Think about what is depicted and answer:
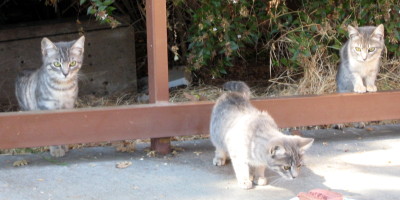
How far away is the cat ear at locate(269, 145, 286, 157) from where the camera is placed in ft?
10.6

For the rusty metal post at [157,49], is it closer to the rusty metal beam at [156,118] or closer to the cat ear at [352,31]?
the rusty metal beam at [156,118]

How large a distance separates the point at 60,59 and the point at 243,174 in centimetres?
188

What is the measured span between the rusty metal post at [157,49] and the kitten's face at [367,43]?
2.00 metres

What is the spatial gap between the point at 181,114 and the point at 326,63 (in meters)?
2.83

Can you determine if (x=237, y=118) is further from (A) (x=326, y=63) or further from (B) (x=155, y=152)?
(A) (x=326, y=63)

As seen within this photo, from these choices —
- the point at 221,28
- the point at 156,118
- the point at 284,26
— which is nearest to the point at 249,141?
the point at 156,118

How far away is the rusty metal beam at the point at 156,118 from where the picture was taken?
3.91 m

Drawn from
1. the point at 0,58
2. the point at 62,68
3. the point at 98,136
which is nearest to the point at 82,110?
the point at 98,136

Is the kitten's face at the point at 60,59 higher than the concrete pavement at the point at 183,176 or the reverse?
higher

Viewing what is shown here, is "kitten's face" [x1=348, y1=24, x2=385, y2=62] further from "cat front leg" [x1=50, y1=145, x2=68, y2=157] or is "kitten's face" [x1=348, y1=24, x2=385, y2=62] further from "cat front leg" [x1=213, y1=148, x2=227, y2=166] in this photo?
"cat front leg" [x1=50, y1=145, x2=68, y2=157]

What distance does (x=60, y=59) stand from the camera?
4391 mm

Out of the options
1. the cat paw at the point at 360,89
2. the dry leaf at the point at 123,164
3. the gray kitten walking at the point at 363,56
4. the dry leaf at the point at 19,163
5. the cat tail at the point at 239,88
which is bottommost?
the dry leaf at the point at 123,164

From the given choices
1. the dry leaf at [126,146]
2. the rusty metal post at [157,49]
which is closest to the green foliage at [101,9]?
the rusty metal post at [157,49]

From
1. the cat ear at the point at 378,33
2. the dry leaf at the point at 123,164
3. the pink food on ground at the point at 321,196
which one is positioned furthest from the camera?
the cat ear at the point at 378,33
